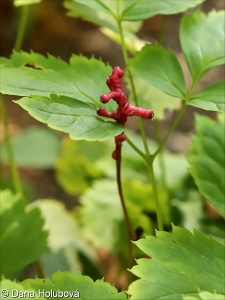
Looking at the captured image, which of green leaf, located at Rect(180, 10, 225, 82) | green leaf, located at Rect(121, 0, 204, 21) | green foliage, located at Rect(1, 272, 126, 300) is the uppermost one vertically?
green leaf, located at Rect(121, 0, 204, 21)

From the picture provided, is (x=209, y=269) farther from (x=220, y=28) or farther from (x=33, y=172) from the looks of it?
(x=33, y=172)

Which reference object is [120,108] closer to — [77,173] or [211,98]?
[211,98]

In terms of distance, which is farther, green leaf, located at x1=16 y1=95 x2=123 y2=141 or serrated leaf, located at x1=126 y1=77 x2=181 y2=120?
serrated leaf, located at x1=126 y1=77 x2=181 y2=120

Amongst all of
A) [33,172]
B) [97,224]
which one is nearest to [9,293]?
[97,224]

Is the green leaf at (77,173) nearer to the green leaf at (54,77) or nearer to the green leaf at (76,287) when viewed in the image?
the green leaf at (54,77)

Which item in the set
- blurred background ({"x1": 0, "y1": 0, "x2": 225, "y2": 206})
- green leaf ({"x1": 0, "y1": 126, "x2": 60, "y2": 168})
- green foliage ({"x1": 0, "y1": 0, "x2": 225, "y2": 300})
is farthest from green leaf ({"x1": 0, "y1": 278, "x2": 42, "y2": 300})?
blurred background ({"x1": 0, "y1": 0, "x2": 225, "y2": 206})

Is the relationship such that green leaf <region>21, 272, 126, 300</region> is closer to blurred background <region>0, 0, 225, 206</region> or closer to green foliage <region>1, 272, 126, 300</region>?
green foliage <region>1, 272, 126, 300</region>

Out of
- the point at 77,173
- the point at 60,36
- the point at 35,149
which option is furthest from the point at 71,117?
the point at 60,36
